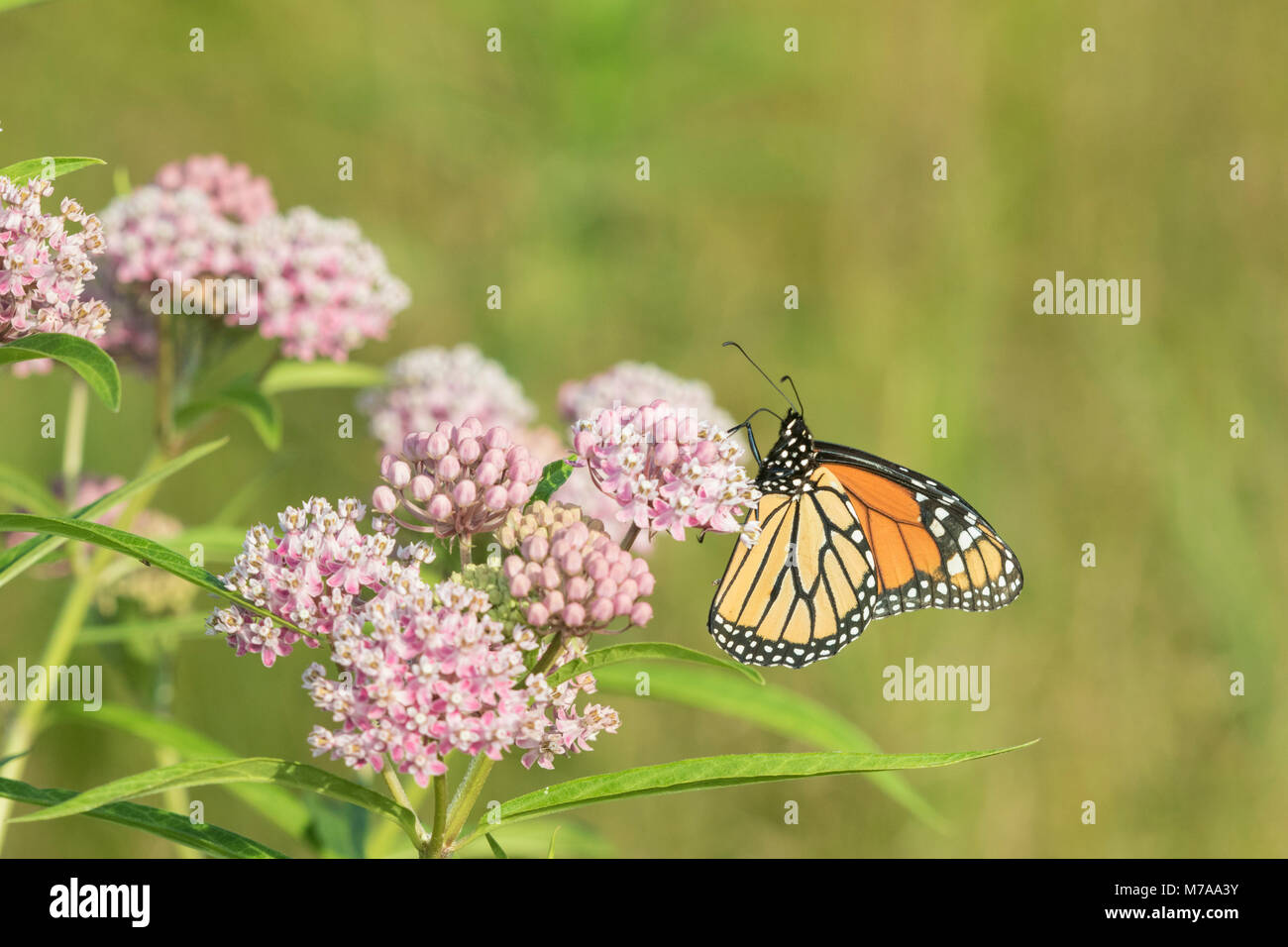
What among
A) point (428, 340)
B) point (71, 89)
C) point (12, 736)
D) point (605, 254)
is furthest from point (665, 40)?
point (12, 736)

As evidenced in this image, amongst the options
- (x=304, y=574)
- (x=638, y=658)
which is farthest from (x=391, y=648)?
(x=638, y=658)

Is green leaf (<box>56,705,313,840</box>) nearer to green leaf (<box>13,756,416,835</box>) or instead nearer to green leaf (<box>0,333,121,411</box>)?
green leaf (<box>13,756,416,835</box>)

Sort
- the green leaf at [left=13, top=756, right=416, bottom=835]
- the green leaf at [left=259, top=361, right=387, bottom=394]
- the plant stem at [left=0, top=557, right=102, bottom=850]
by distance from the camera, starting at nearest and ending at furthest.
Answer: the green leaf at [left=13, top=756, right=416, bottom=835] → the plant stem at [left=0, top=557, right=102, bottom=850] → the green leaf at [left=259, top=361, right=387, bottom=394]

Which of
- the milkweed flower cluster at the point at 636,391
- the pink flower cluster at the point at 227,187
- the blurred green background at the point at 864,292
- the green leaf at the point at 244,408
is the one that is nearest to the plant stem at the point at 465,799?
the green leaf at the point at 244,408

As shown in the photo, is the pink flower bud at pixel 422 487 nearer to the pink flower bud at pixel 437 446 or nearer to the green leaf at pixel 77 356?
the pink flower bud at pixel 437 446

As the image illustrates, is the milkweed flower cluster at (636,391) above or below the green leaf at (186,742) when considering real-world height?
above

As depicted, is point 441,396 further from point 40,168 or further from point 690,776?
point 690,776

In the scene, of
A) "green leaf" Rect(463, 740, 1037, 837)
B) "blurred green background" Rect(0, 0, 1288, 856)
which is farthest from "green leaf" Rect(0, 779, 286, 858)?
"blurred green background" Rect(0, 0, 1288, 856)
